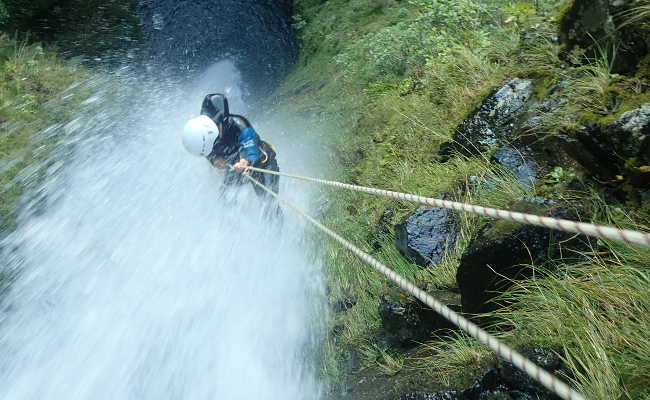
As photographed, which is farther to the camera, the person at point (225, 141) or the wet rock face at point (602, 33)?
the person at point (225, 141)

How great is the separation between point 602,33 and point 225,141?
14.3 feet

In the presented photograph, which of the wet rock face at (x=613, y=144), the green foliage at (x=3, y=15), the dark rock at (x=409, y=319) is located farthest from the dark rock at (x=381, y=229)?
the green foliage at (x=3, y=15)

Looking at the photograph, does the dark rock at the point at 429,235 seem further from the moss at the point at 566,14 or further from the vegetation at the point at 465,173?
the moss at the point at 566,14

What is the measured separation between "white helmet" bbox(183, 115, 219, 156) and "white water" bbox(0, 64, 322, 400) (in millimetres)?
1004

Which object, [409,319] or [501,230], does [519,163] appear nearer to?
[501,230]

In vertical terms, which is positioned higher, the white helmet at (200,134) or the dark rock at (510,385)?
the white helmet at (200,134)

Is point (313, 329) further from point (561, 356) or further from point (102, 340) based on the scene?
point (561, 356)

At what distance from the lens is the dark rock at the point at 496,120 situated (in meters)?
3.58

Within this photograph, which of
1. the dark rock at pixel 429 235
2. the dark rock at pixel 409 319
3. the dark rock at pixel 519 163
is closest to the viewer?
the dark rock at pixel 409 319

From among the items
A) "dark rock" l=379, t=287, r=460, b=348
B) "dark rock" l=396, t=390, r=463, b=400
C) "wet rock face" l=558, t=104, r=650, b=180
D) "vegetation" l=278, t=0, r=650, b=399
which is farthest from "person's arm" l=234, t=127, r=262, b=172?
"dark rock" l=396, t=390, r=463, b=400

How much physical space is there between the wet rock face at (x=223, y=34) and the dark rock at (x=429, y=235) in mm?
9581

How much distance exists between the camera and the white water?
4.03 meters

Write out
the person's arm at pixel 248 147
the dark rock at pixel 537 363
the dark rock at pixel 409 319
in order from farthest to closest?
the person's arm at pixel 248 147
the dark rock at pixel 409 319
the dark rock at pixel 537 363

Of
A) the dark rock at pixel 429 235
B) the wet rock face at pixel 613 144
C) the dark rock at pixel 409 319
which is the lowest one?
the dark rock at pixel 409 319
